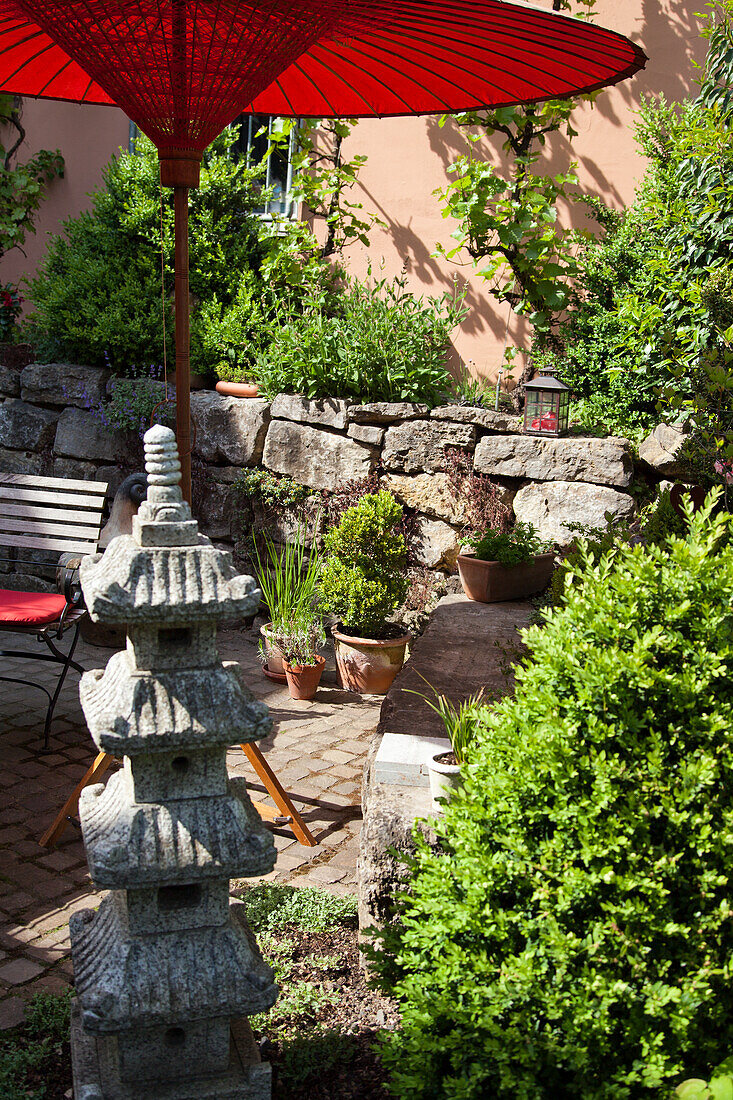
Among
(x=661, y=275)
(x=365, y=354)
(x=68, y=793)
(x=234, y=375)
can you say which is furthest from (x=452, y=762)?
(x=234, y=375)

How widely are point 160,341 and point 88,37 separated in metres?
4.71

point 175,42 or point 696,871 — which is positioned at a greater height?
point 175,42

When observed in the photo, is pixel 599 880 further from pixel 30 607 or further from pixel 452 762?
pixel 30 607

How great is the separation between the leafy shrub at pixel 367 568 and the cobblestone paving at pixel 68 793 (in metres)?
0.54

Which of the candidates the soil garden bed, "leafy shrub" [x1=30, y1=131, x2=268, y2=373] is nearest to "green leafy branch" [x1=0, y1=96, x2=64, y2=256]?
"leafy shrub" [x1=30, y1=131, x2=268, y2=373]

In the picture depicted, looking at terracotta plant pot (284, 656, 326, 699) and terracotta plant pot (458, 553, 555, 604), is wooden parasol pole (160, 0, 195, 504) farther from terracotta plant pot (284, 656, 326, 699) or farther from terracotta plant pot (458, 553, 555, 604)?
terracotta plant pot (284, 656, 326, 699)

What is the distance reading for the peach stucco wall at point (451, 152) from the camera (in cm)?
653

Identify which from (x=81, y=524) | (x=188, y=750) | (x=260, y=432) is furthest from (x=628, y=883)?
(x=260, y=432)

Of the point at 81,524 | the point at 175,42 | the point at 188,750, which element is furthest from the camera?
the point at 81,524

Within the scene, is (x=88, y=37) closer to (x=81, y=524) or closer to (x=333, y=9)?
(x=333, y=9)

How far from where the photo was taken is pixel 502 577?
17.8ft

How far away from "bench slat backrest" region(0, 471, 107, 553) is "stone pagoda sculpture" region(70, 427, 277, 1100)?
A: 142 inches

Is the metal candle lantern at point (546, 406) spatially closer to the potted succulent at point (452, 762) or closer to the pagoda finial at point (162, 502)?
the potted succulent at point (452, 762)

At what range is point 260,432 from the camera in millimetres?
6738
